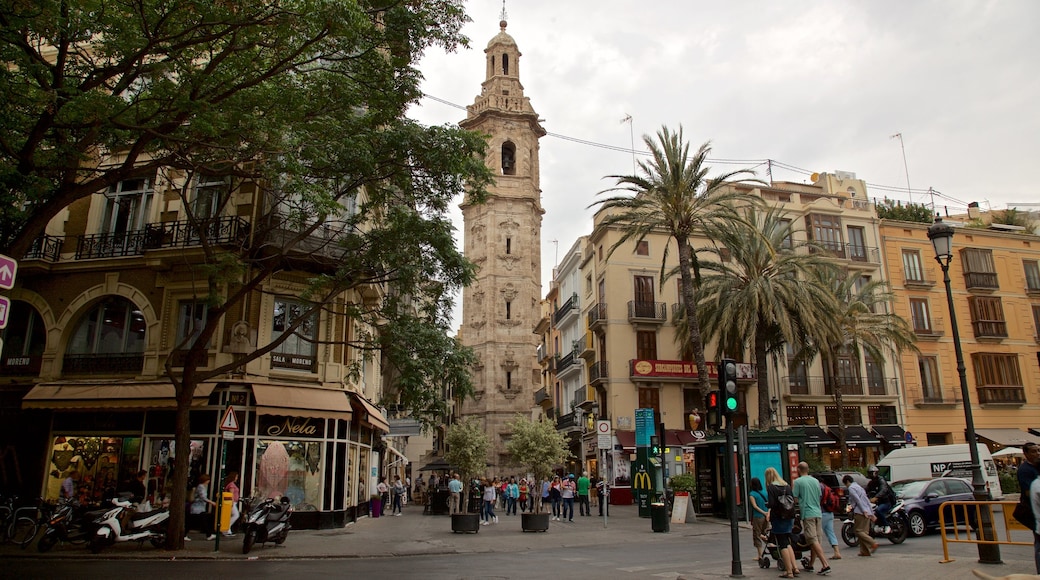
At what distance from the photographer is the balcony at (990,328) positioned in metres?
42.8

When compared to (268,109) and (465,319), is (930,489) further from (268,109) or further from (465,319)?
(465,319)

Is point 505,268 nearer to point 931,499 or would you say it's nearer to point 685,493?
point 685,493

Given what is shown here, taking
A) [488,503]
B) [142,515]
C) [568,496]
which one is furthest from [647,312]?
[142,515]

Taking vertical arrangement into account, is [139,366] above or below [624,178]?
below

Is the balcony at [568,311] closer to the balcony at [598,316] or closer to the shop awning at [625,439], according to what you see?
the balcony at [598,316]

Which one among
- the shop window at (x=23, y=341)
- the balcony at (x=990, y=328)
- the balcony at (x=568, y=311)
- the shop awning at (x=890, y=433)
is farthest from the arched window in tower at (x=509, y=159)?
the shop window at (x=23, y=341)

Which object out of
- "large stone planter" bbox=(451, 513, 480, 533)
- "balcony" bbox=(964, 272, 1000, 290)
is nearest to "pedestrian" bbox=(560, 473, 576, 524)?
"large stone planter" bbox=(451, 513, 480, 533)

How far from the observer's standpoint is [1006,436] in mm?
40469

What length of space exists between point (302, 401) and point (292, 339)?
2150 mm

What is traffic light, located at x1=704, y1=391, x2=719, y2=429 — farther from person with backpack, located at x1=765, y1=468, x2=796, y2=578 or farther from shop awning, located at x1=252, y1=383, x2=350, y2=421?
shop awning, located at x1=252, y1=383, x2=350, y2=421

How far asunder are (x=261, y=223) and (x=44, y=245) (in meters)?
8.03

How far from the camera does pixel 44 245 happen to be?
21859 millimetres

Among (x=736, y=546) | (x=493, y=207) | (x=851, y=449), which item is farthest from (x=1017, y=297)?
(x=736, y=546)

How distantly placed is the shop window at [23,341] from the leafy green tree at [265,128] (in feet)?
15.7
